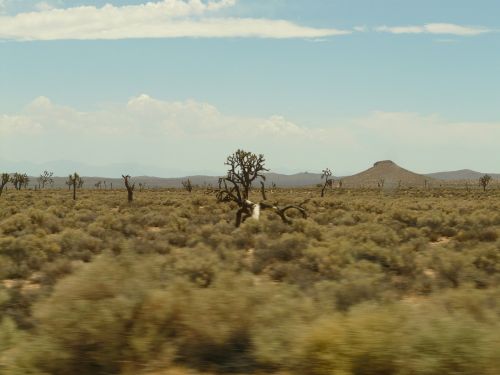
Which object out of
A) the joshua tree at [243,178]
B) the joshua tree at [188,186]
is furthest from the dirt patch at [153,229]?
the joshua tree at [188,186]

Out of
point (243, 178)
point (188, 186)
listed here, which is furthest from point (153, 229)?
point (188, 186)

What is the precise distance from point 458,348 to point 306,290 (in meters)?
4.60

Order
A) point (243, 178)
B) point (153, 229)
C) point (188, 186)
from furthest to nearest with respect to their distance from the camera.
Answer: point (188, 186) → point (243, 178) → point (153, 229)

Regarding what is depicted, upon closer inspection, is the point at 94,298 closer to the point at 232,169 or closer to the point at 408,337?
the point at 408,337

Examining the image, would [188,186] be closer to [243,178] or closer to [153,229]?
[243,178]

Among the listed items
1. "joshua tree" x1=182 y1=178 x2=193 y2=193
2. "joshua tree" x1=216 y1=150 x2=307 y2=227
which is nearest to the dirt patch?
"joshua tree" x1=216 y1=150 x2=307 y2=227

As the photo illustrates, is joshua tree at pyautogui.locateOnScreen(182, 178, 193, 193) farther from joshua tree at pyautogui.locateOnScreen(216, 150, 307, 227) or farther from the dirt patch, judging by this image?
the dirt patch

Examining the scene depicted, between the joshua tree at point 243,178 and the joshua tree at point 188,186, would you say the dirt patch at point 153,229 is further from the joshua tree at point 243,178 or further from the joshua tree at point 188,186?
the joshua tree at point 188,186

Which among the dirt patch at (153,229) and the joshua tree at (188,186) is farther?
the joshua tree at (188,186)

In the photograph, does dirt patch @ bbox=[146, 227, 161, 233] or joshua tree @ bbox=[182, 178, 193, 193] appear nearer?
dirt patch @ bbox=[146, 227, 161, 233]

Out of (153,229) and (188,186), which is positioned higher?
(188,186)

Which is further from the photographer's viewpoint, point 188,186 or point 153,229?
point 188,186

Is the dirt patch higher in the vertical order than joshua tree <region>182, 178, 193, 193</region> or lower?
lower

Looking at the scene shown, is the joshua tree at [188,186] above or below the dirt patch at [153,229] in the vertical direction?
above
